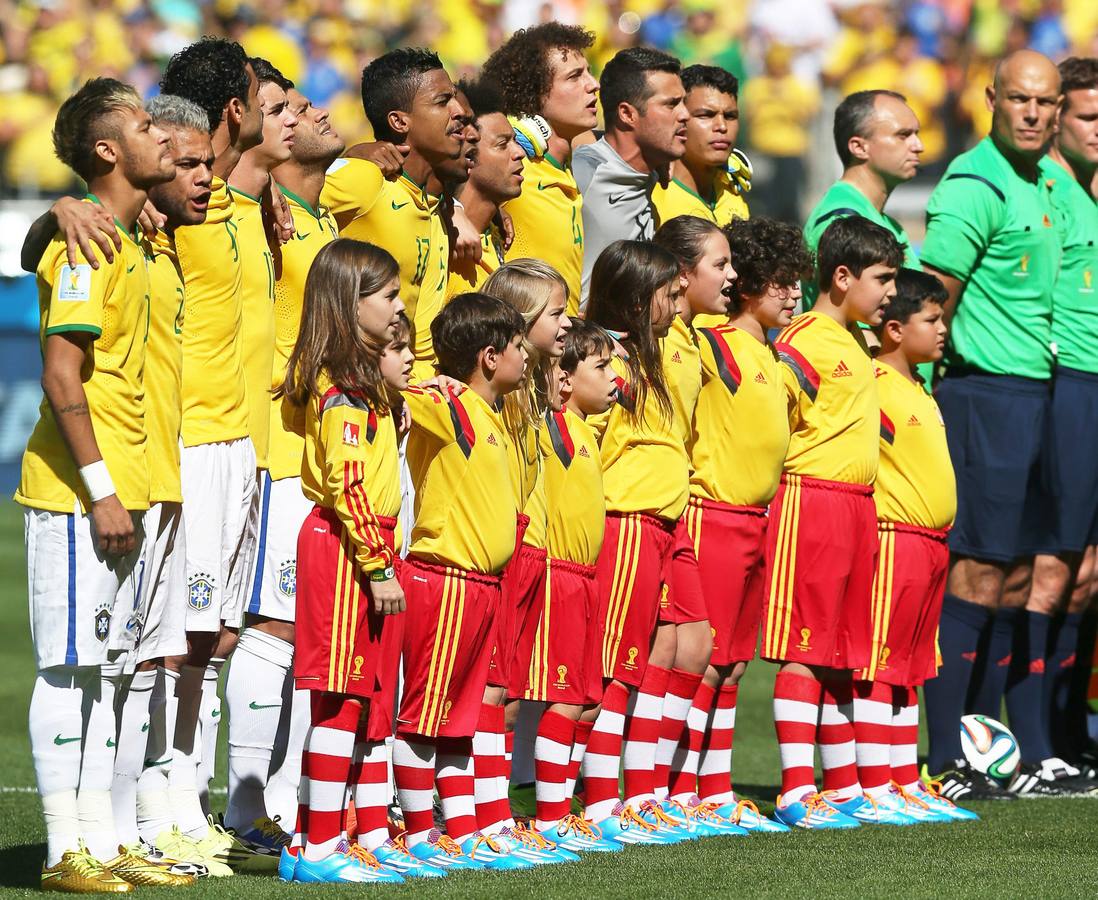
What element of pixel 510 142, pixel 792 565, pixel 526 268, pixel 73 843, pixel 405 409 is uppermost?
pixel 510 142

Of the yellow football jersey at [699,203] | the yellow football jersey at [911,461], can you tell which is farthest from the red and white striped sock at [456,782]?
the yellow football jersey at [699,203]

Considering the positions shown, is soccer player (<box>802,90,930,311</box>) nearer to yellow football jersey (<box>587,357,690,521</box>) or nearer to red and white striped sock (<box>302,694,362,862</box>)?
yellow football jersey (<box>587,357,690,521</box>)

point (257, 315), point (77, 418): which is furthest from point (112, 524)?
point (257, 315)

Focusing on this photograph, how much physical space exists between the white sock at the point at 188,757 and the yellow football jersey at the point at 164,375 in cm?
80

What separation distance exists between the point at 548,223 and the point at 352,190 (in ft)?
2.73

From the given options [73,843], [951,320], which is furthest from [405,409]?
[951,320]

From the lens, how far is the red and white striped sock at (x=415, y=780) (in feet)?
18.1

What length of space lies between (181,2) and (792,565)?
14275 mm

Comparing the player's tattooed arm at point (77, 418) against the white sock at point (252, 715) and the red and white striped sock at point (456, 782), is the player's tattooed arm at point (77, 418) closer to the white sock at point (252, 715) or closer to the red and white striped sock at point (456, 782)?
the white sock at point (252, 715)

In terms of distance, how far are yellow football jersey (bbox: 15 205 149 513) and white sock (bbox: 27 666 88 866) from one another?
471 mm

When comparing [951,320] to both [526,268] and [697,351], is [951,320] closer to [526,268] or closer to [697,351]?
[697,351]

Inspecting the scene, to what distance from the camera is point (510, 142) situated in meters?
6.42

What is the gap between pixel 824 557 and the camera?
6.72 meters

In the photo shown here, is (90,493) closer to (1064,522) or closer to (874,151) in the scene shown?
(874,151)
